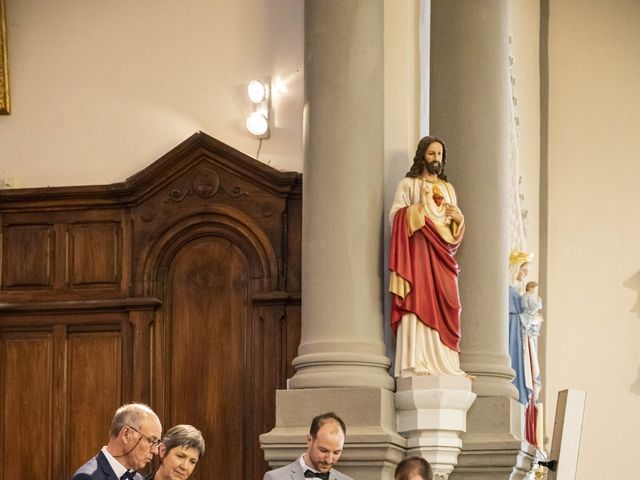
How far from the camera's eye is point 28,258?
1082 cm

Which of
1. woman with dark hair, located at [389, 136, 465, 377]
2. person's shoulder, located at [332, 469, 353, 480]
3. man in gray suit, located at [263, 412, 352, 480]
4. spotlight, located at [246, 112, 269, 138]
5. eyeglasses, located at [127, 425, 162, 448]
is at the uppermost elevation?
spotlight, located at [246, 112, 269, 138]

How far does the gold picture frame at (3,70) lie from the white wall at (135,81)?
2.8 inches

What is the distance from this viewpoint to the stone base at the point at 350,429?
8.47 m

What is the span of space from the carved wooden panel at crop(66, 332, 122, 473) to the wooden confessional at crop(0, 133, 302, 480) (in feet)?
0.03

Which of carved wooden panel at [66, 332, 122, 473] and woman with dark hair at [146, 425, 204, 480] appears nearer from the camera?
woman with dark hair at [146, 425, 204, 480]

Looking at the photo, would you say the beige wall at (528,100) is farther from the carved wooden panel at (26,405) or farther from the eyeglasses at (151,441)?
the eyeglasses at (151,441)

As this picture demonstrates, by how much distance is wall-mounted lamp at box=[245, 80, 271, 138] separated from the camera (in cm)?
1043

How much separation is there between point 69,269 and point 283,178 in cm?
177

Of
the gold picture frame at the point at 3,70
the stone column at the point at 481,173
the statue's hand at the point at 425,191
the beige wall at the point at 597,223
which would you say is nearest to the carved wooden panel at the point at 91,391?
the gold picture frame at the point at 3,70


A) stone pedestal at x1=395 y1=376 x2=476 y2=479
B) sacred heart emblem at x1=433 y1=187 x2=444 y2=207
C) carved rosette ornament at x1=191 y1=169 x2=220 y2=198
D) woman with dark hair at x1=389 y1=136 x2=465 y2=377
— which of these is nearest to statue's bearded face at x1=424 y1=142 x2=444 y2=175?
woman with dark hair at x1=389 y1=136 x2=465 y2=377

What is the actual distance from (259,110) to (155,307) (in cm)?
159

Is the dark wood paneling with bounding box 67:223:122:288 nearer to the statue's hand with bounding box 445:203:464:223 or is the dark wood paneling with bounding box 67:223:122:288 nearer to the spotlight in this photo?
the spotlight

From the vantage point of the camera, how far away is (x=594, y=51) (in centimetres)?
1666

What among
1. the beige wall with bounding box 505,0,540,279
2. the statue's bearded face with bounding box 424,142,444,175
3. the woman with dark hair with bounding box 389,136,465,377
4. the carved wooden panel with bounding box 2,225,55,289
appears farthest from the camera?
the beige wall with bounding box 505,0,540,279
